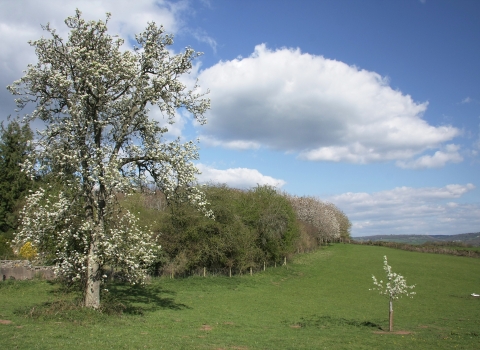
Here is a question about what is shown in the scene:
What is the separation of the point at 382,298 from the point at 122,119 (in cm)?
2892

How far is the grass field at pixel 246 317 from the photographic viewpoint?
568 inches

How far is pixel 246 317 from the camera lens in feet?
74.6

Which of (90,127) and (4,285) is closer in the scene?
(90,127)

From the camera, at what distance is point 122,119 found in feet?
64.7

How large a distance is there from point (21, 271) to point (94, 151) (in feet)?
63.1

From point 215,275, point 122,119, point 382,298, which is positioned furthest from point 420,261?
point 122,119

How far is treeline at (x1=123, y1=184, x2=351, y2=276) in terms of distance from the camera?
39094 millimetres

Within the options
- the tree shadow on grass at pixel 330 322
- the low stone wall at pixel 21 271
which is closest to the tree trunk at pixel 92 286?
the tree shadow on grass at pixel 330 322

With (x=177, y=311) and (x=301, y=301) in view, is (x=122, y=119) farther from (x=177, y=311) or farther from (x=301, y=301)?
(x=301, y=301)

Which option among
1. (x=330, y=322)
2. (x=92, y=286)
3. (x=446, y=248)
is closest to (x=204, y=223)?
(x=330, y=322)

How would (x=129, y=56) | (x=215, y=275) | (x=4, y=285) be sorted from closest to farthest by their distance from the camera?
1. (x=129, y=56)
2. (x=4, y=285)
3. (x=215, y=275)

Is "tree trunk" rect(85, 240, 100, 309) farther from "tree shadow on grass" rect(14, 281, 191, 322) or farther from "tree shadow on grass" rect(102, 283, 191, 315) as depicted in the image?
"tree shadow on grass" rect(102, 283, 191, 315)

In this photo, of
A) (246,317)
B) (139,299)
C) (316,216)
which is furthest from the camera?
(316,216)

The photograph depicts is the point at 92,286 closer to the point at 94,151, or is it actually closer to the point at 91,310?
the point at 91,310
